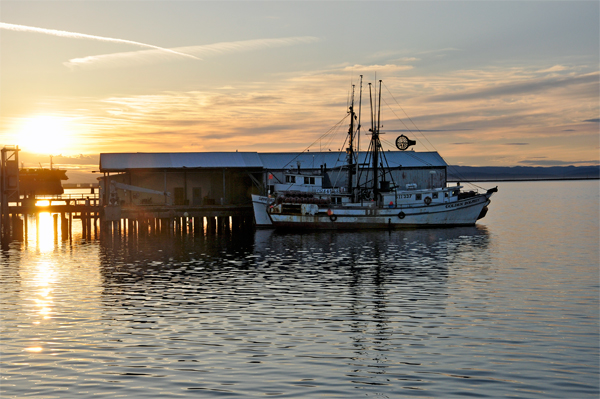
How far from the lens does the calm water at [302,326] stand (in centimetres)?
1523

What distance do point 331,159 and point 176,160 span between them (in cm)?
2011

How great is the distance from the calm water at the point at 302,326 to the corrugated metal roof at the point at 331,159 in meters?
34.1

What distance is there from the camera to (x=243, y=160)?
73.2 m

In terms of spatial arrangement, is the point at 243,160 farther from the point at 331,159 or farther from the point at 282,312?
the point at 282,312

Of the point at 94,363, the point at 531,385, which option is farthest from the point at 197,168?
the point at 531,385

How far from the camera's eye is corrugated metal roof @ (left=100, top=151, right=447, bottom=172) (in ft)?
227

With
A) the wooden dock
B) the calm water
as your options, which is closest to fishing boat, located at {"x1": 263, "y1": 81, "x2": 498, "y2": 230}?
the wooden dock

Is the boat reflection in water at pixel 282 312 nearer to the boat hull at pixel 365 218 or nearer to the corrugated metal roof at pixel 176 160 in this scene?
the boat hull at pixel 365 218

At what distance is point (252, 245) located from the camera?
49.7m

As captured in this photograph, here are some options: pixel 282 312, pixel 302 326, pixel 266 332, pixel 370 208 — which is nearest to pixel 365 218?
pixel 370 208

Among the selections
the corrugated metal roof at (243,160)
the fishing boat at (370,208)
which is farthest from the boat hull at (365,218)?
the corrugated metal roof at (243,160)

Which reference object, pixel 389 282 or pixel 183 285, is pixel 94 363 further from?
pixel 389 282

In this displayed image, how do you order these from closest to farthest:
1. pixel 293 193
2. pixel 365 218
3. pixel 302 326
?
pixel 302 326
pixel 365 218
pixel 293 193

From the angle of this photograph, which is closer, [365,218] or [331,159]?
[365,218]
